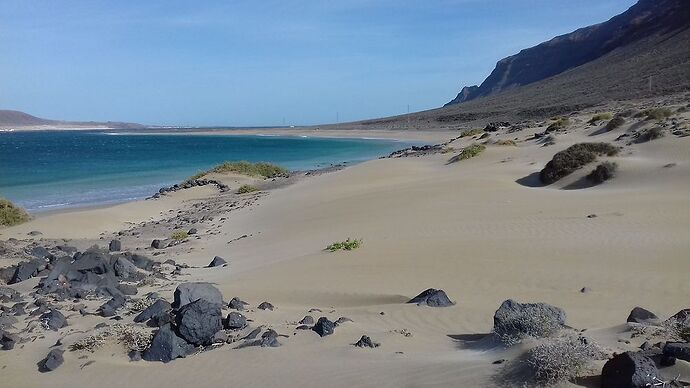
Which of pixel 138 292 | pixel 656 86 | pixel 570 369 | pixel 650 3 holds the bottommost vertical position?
pixel 138 292

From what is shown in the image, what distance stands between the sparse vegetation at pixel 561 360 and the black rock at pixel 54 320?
594 centimetres

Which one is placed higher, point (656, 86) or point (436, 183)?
point (656, 86)

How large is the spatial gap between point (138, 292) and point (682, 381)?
8029 mm

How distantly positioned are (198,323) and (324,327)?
144 cm

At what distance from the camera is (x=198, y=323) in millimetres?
6969

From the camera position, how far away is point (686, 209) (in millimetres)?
13445

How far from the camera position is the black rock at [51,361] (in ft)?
21.7

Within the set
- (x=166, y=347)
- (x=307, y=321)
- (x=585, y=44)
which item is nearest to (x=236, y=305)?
(x=307, y=321)

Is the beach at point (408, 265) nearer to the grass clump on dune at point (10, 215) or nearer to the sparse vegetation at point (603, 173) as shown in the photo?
the sparse vegetation at point (603, 173)

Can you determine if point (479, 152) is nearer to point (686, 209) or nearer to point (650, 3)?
point (686, 209)

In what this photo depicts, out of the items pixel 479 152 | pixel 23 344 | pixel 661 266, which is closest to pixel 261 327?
pixel 23 344

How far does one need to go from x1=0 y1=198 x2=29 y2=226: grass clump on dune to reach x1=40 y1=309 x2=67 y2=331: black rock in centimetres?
1292

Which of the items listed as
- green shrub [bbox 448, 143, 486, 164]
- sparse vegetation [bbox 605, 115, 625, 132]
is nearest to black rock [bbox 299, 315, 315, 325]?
green shrub [bbox 448, 143, 486, 164]

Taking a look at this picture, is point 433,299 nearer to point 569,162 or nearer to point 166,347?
point 166,347
